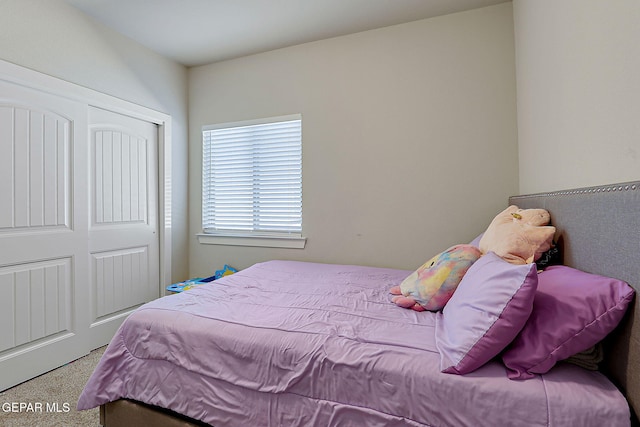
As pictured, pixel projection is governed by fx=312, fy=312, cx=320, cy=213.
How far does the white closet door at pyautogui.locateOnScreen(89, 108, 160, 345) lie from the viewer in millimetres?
2551

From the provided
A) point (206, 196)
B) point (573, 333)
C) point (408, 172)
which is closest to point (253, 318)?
point (573, 333)

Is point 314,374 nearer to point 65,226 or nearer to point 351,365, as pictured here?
point 351,365

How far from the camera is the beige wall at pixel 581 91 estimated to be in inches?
37.5

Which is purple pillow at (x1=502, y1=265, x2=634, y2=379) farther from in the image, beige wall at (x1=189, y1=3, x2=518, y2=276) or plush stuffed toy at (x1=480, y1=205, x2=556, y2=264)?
beige wall at (x1=189, y1=3, x2=518, y2=276)

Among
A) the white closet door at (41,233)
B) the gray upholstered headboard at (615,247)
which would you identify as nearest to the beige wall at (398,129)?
the gray upholstered headboard at (615,247)

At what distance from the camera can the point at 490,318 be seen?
97 centimetres

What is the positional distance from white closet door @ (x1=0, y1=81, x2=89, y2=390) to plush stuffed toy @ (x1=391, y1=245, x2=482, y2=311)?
239 cm

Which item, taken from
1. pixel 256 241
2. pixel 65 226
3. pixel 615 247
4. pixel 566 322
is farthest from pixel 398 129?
pixel 65 226

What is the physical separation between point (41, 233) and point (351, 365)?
234 cm

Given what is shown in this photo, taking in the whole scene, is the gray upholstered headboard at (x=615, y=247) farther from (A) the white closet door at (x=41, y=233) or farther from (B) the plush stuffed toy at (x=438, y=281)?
(A) the white closet door at (x=41, y=233)

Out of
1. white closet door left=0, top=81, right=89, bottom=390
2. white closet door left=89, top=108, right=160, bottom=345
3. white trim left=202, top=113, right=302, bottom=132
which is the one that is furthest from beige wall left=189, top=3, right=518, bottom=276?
white closet door left=0, top=81, right=89, bottom=390

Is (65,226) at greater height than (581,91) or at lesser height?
lesser

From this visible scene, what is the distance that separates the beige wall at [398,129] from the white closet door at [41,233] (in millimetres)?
1427

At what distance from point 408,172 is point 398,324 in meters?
1.55
